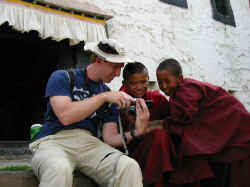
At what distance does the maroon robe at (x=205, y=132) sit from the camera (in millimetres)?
2268

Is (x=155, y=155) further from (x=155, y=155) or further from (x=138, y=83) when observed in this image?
(x=138, y=83)

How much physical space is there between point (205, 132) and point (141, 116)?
0.57 metres

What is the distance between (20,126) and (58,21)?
4955 millimetres

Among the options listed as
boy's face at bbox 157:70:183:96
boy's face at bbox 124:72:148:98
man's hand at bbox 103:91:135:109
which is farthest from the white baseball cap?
boy's face at bbox 157:70:183:96

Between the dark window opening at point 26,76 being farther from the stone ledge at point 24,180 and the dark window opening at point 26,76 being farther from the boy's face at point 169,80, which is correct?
the stone ledge at point 24,180

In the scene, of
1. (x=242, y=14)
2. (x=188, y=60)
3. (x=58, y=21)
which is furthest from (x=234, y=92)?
(x=58, y=21)

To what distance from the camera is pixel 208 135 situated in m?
2.35

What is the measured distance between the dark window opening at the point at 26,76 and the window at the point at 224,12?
4418mm

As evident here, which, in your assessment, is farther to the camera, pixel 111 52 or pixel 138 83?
pixel 138 83

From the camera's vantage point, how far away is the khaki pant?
68.4 inches

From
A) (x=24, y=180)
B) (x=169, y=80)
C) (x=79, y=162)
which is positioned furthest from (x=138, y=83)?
(x=24, y=180)

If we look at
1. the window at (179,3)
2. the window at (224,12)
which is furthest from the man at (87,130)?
the window at (224,12)

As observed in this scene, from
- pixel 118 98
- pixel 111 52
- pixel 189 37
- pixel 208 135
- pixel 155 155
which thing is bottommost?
pixel 155 155

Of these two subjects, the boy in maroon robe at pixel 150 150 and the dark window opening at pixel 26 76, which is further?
the dark window opening at pixel 26 76
